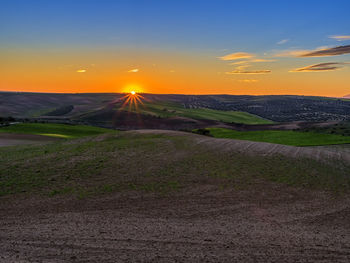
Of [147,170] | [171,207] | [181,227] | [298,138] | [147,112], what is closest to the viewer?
[181,227]

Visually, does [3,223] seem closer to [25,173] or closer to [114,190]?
[114,190]

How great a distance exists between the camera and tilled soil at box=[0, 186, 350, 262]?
10.3 meters

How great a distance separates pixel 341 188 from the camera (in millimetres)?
19984

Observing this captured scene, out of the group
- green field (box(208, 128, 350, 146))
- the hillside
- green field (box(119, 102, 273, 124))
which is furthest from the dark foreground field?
green field (box(119, 102, 273, 124))

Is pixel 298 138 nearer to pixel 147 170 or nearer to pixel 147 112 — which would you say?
→ pixel 147 170

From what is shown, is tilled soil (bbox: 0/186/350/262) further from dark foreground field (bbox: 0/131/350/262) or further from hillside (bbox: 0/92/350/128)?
hillside (bbox: 0/92/350/128)

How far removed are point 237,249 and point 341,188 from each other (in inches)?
486

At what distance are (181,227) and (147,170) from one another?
9.49 m

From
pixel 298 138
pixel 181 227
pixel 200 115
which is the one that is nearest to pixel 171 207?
pixel 181 227

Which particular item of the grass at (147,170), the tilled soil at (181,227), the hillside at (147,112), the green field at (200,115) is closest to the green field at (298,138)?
the grass at (147,170)

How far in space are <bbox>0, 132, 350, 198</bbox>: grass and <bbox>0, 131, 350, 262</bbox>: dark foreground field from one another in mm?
76

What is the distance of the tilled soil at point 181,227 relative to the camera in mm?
10328

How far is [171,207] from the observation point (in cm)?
1530

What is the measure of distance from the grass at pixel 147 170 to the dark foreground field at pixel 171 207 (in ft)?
0.25
